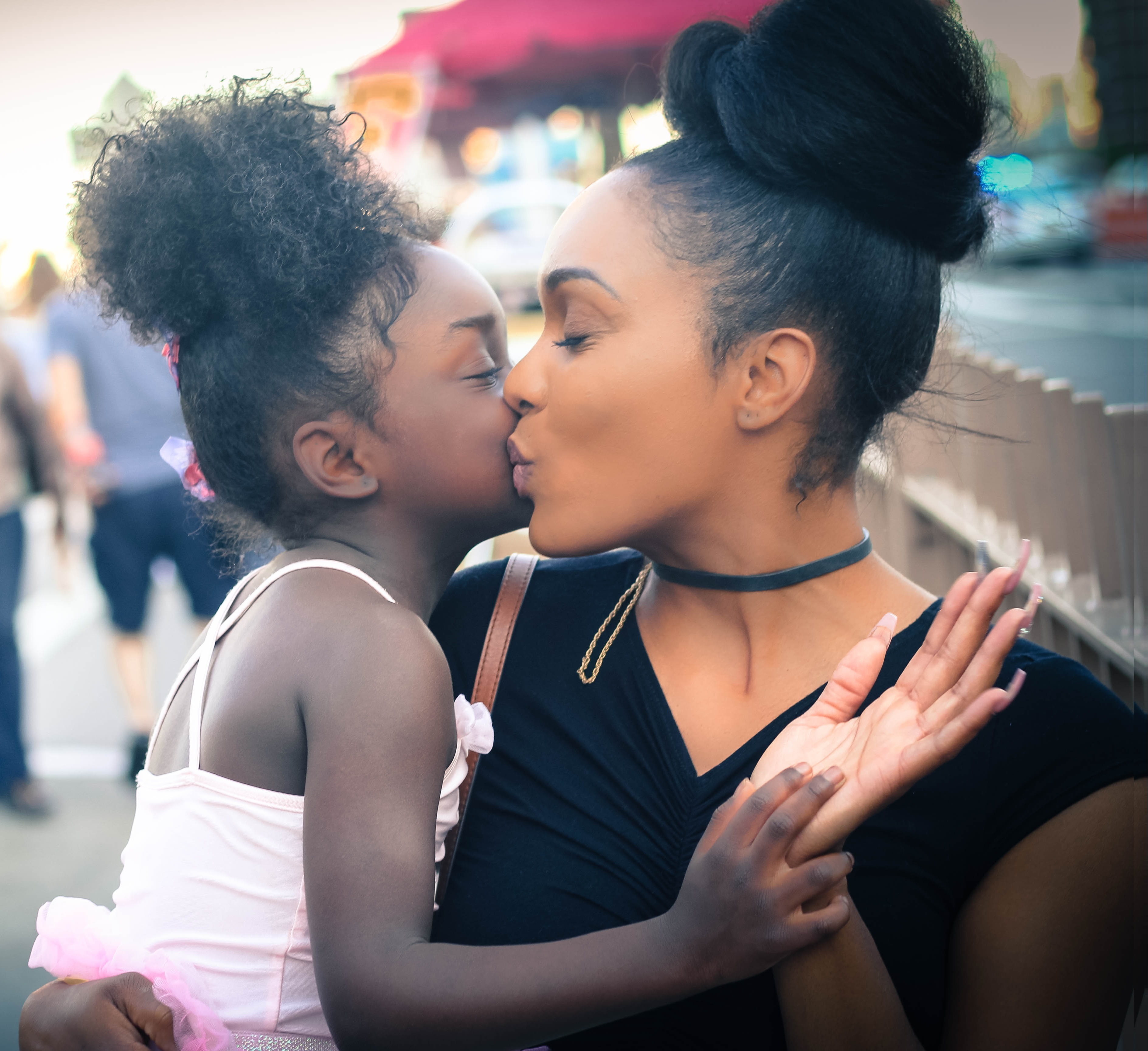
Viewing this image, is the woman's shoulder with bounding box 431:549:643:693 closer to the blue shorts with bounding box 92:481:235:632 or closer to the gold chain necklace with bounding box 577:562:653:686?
the gold chain necklace with bounding box 577:562:653:686

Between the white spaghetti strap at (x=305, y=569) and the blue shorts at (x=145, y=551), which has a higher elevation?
the white spaghetti strap at (x=305, y=569)

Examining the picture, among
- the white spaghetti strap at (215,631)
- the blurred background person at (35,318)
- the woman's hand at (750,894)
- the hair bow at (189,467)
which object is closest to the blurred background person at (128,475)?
the blurred background person at (35,318)

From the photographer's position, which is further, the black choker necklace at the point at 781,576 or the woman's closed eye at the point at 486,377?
the woman's closed eye at the point at 486,377

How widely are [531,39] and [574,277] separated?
294 inches

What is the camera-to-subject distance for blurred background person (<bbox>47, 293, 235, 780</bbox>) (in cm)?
455

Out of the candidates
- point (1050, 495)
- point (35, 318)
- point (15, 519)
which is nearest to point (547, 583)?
point (1050, 495)

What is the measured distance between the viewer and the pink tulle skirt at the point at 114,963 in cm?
138

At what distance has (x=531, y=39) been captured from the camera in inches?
321

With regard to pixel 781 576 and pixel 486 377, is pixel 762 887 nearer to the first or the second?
pixel 781 576

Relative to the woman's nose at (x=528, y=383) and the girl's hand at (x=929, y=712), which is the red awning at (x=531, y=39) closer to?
the woman's nose at (x=528, y=383)

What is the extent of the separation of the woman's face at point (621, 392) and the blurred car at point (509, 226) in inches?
354

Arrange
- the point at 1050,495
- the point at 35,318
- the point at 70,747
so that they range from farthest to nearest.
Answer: the point at 35,318
the point at 70,747
the point at 1050,495

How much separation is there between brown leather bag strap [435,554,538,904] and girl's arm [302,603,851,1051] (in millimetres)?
202

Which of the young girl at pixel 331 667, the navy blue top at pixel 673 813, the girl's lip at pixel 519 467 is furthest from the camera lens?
the girl's lip at pixel 519 467
